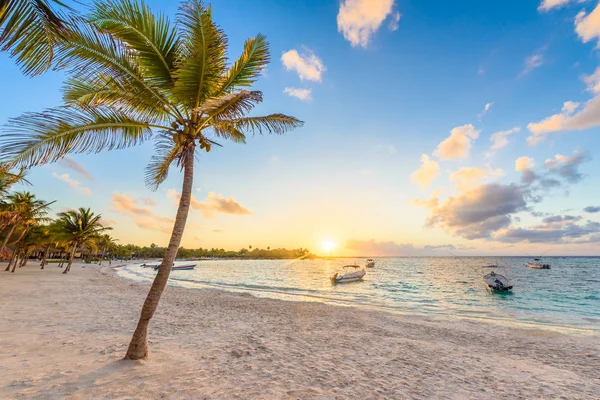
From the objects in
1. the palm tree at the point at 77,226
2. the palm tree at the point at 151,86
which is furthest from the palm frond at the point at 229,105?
the palm tree at the point at 77,226

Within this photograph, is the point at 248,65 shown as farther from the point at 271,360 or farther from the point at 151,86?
the point at 271,360

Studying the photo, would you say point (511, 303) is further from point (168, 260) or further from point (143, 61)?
point (143, 61)

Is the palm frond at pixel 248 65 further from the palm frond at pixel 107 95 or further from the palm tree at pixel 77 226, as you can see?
the palm tree at pixel 77 226

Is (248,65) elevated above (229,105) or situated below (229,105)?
above

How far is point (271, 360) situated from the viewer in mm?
6664

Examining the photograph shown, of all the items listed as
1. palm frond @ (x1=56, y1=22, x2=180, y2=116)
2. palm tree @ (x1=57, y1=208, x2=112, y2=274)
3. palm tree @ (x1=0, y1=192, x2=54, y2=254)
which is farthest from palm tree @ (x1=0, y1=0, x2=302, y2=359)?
palm tree @ (x1=57, y1=208, x2=112, y2=274)

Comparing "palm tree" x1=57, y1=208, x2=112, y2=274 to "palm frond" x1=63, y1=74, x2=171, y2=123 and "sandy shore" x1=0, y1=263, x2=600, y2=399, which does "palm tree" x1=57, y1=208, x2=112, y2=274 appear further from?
"palm frond" x1=63, y1=74, x2=171, y2=123

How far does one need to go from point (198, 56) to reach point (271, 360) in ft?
23.9

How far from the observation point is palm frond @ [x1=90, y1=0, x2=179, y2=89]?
15.9 ft

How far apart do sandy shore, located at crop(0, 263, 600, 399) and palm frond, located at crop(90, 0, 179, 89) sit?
6136 mm

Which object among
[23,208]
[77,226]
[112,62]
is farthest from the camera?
[77,226]

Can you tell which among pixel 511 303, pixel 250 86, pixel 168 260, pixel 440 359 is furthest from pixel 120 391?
pixel 511 303

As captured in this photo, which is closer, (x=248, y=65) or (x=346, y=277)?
(x=248, y=65)

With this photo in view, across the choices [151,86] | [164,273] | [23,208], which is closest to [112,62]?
[151,86]
